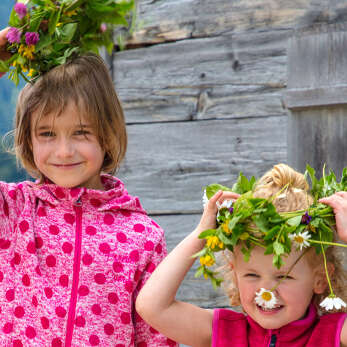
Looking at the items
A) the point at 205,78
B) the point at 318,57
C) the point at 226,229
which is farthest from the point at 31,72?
the point at 318,57

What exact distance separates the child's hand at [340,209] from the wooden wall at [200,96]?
156 centimetres

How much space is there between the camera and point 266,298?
1979 millimetres

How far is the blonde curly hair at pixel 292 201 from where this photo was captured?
6.68 feet

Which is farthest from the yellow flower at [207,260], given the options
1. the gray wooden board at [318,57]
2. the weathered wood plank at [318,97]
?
the gray wooden board at [318,57]

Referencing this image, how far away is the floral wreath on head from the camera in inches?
74.9

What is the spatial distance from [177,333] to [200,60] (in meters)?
2.01

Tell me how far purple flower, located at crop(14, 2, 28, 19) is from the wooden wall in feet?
5.50

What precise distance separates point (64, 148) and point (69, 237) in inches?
13.0

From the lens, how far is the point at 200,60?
3770 mm

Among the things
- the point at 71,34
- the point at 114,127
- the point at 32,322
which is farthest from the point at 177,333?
the point at 71,34

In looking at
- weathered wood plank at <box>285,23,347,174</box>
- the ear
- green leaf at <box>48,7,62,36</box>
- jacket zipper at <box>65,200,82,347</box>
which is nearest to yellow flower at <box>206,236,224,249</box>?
the ear

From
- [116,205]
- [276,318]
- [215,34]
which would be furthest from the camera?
[215,34]

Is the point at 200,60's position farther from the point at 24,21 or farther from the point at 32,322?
the point at 32,322

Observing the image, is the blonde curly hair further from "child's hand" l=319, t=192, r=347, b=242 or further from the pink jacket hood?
the pink jacket hood
